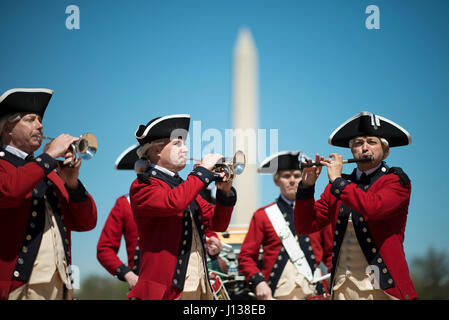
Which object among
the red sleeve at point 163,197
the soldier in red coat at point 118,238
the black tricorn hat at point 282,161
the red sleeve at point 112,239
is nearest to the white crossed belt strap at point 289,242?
the black tricorn hat at point 282,161

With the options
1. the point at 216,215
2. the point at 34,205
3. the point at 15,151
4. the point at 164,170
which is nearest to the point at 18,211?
the point at 34,205

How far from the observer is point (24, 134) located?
470 cm

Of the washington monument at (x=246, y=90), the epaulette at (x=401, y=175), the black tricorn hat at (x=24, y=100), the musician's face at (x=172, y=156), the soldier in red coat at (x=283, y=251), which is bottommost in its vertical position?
the soldier in red coat at (x=283, y=251)

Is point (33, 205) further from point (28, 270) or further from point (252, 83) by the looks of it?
point (252, 83)

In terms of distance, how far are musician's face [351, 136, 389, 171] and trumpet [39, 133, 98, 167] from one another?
242cm

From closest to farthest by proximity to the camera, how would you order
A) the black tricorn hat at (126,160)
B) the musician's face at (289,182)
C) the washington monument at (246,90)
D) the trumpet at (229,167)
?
the trumpet at (229,167), the black tricorn hat at (126,160), the musician's face at (289,182), the washington monument at (246,90)

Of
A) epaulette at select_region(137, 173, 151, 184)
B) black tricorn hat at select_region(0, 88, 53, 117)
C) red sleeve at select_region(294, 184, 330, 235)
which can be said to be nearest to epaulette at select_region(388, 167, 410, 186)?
red sleeve at select_region(294, 184, 330, 235)

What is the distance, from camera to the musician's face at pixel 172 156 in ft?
17.2

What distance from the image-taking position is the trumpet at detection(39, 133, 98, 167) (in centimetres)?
460

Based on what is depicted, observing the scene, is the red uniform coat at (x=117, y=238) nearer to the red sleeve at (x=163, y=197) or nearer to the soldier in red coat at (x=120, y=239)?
the soldier in red coat at (x=120, y=239)

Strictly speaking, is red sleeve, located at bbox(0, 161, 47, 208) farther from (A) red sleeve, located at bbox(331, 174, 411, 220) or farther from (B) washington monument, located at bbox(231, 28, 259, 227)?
(B) washington monument, located at bbox(231, 28, 259, 227)

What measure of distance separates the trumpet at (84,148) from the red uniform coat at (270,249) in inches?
128
